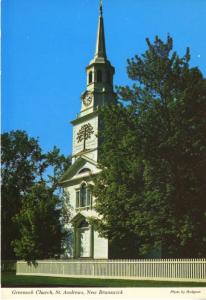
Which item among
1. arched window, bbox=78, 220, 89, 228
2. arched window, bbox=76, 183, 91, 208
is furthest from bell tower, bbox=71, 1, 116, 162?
arched window, bbox=78, 220, 89, 228

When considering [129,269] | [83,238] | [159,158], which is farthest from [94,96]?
[129,269]

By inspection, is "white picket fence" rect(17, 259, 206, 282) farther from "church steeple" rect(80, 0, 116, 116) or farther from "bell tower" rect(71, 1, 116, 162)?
"church steeple" rect(80, 0, 116, 116)

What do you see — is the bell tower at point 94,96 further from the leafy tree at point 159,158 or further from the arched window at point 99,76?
the leafy tree at point 159,158

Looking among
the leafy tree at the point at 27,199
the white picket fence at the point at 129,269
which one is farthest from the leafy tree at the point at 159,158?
the leafy tree at the point at 27,199

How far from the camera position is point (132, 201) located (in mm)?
26000

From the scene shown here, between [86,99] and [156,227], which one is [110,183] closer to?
[156,227]

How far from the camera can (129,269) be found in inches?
1048

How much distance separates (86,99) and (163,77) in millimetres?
14402

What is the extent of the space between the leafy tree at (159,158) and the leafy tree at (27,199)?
8.39 metres

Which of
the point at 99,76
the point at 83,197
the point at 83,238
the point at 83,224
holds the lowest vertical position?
the point at 83,238

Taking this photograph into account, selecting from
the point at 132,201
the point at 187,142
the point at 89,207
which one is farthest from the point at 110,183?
the point at 89,207

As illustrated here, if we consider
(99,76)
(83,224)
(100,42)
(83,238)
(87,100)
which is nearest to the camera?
(83,238)

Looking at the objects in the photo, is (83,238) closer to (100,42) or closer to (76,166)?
(76,166)

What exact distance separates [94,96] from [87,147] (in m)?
4.00
